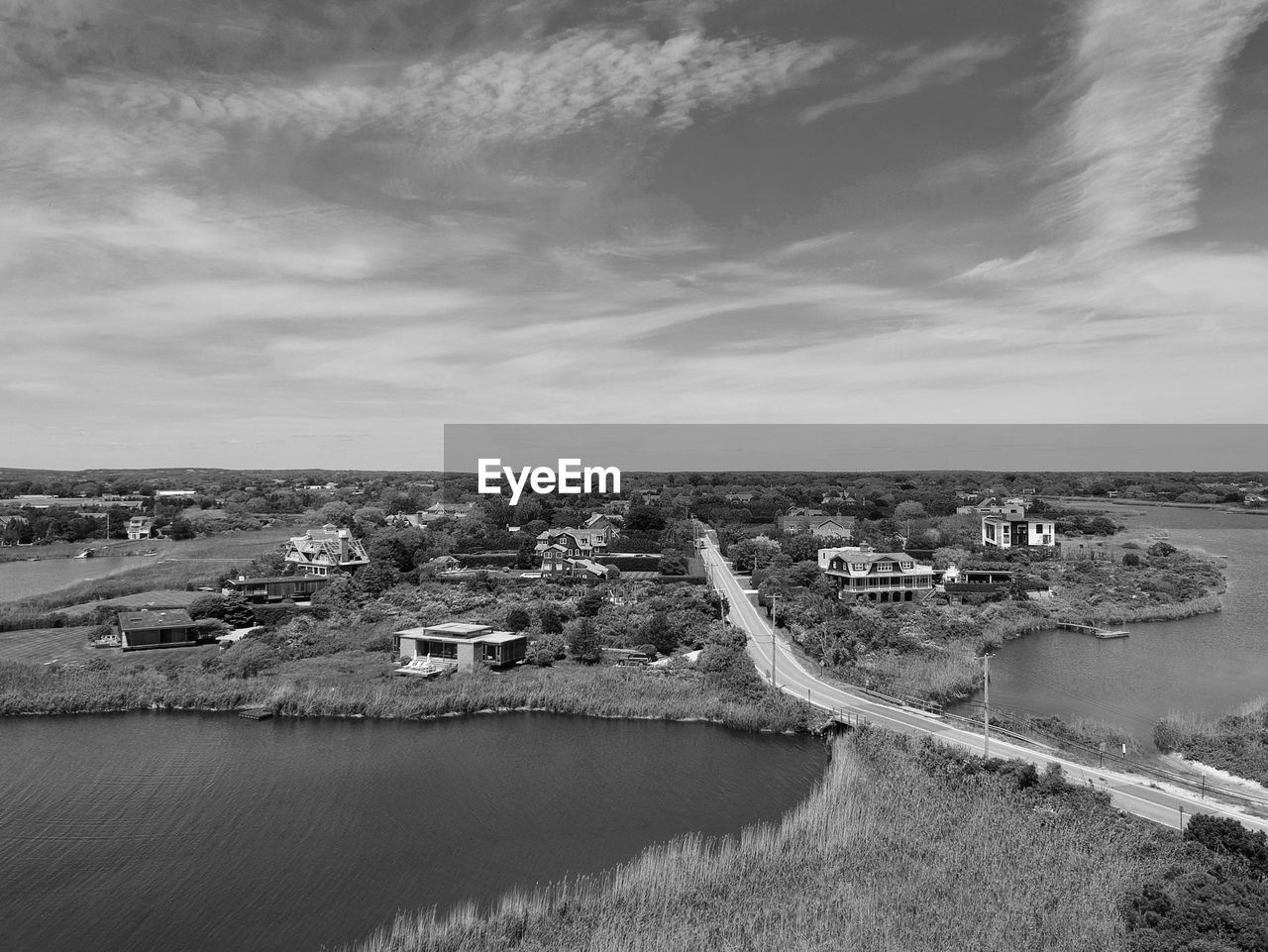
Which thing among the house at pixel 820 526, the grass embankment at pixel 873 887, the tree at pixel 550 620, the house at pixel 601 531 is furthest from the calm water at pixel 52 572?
the house at pixel 820 526

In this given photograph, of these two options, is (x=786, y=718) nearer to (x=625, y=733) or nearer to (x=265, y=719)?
(x=625, y=733)

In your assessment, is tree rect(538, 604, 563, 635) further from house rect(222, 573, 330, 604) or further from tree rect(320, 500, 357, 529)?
tree rect(320, 500, 357, 529)

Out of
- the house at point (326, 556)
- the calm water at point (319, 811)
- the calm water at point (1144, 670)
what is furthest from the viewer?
the house at point (326, 556)

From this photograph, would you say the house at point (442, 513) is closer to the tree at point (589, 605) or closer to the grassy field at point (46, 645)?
the grassy field at point (46, 645)

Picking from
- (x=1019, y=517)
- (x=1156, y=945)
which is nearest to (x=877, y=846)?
(x=1156, y=945)

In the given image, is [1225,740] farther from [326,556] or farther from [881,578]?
[326,556]

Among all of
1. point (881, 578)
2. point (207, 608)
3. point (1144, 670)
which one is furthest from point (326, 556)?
point (1144, 670)
